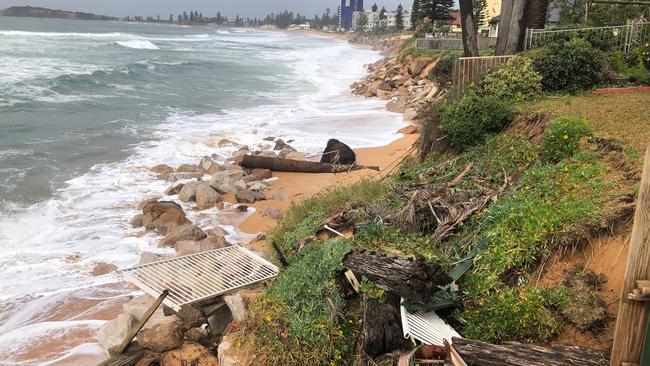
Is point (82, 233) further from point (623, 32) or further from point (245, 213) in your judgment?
point (623, 32)

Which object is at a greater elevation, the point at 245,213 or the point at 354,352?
Answer: the point at 354,352

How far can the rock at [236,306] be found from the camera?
247 inches

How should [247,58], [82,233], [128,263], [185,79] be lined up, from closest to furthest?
[128,263] < [82,233] < [185,79] < [247,58]

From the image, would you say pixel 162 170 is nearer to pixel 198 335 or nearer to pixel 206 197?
pixel 206 197

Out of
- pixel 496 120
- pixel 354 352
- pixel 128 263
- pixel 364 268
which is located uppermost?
pixel 496 120

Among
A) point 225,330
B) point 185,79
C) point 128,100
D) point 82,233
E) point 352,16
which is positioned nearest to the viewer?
point 225,330

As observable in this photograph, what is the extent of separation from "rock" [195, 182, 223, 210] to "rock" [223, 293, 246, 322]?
6.70 meters

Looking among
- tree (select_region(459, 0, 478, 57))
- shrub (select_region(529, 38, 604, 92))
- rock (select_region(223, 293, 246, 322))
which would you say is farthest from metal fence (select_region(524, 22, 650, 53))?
rock (select_region(223, 293, 246, 322))

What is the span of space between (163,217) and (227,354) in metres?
6.41

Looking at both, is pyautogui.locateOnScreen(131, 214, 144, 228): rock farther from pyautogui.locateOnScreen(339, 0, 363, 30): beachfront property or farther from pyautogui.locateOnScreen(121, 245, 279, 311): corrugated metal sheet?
pyautogui.locateOnScreen(339, 0, 363, 30): beachfront property

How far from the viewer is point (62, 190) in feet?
46.6

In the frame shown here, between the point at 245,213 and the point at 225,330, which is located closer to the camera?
the point at 225,330

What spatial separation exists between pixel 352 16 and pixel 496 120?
169 m

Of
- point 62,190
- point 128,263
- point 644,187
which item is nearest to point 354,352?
point 644,187
